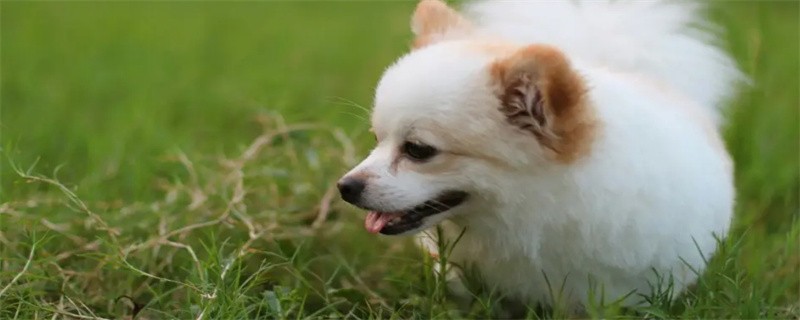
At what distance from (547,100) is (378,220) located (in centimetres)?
55

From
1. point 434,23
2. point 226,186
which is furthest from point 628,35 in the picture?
point 226,186

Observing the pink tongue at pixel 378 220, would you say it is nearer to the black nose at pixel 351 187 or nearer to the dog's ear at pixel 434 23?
the black nose at pixel 351 187

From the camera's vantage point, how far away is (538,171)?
2.54 metres

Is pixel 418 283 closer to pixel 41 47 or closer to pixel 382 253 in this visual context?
pixel 382 253

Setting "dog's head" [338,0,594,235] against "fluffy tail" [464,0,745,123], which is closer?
"dog's head" [338,0,594,235]

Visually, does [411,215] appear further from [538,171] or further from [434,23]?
[434,23]

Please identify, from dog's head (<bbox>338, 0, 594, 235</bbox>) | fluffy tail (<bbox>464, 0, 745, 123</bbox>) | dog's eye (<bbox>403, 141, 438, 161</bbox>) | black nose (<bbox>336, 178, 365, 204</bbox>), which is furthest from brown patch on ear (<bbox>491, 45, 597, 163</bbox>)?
fluffy tail (<bbox>464, 0, 745, 123</bbox>)

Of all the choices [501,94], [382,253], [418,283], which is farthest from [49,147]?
[501,94]

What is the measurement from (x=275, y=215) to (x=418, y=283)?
2.30 ft

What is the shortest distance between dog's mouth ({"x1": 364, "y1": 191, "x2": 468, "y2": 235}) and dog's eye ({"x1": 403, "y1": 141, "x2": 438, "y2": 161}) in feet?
0.35

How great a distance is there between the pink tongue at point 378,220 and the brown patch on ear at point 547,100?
405 millimetres

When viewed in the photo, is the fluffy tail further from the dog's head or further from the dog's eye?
the dog's eye

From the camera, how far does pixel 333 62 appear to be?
253 inches

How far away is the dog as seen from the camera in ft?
8.21
